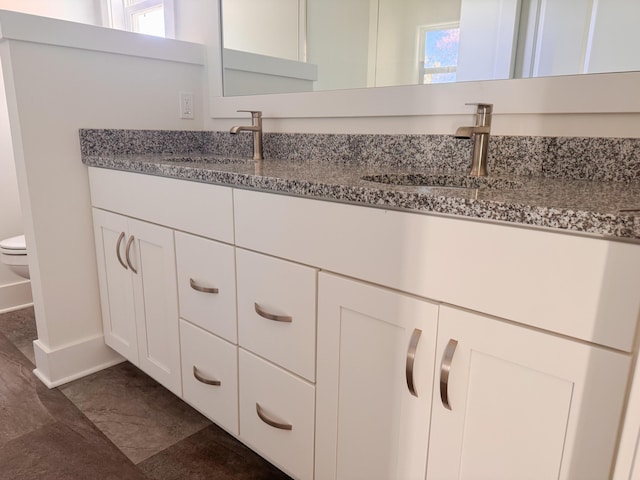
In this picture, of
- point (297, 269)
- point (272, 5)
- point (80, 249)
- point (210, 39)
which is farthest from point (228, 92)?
point (297, 269)

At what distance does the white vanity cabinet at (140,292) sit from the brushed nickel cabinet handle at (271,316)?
1.34ft

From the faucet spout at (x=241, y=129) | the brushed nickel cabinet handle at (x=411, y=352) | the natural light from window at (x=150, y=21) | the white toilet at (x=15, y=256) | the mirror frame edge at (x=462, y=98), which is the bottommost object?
the white toilet at (x=15, y=256)

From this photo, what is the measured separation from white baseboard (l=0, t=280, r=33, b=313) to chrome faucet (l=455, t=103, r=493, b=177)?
243 cm

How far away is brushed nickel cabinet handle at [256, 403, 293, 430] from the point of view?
3.68 feet

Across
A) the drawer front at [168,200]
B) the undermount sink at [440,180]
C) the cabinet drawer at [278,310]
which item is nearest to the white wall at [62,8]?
the drawer front at [168,200]

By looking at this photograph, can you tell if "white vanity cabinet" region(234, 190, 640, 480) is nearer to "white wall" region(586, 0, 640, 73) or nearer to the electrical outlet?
"white wall" region(586, 0, 640, 73)

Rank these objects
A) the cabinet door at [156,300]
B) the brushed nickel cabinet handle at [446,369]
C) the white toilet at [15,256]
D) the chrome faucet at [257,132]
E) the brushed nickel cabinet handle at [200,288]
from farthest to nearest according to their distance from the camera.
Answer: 1. the white toilet at [15,256]
2. the chrome faucet at [257,132]
3. the cabinet door at [156,300]
4. the brushed nickel cabinet handle at [200,288]
5. the brushed nickel cabinet handle at [446,369]

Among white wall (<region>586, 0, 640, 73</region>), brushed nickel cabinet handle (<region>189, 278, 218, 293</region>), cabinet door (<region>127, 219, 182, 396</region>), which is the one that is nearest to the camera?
white wall (<region>586, 0, 640, 73</region>)

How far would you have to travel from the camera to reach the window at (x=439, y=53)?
1.29 meters

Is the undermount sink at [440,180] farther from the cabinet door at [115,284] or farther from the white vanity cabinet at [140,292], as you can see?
the cabinet door at [115,284]

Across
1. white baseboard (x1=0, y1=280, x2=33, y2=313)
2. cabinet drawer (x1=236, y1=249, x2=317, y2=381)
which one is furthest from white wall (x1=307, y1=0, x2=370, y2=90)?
white baseboard (x1=0, y1=280, x2=33, y2=313)

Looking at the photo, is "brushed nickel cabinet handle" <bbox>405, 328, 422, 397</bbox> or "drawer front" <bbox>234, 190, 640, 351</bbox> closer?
"drawer front" <bbox>234, 190, 640, 351</bbox>

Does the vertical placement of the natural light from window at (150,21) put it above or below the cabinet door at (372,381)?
above

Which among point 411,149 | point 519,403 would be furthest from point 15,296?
point 519,403
